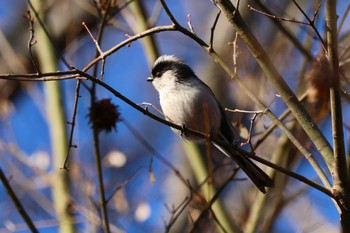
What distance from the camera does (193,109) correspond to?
330cm

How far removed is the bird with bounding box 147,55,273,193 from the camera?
3.22 metres

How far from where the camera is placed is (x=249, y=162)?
3.13 meters

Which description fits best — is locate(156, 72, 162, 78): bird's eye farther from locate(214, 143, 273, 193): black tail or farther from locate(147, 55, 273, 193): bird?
locate(214, 143, 273, 193): black tail

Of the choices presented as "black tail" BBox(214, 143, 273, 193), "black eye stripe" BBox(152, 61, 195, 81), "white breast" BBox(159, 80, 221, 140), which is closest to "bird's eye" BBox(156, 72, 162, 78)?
"black eye stripe" BBox(152, 61, 195, 81)

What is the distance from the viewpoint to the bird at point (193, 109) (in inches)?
127

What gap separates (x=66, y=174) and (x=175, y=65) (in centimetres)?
99

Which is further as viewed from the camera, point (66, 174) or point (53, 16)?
point (53, 16)

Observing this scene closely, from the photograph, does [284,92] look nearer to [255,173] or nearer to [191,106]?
[255,173]

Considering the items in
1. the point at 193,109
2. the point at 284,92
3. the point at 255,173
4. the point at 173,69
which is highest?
the point at 173,69

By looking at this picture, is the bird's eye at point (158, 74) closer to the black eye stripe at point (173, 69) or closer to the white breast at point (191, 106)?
the black eye stripe at point (173, 69)

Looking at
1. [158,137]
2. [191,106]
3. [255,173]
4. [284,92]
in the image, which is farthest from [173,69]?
[158,137]

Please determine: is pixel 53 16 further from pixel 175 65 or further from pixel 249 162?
pixel 249 162

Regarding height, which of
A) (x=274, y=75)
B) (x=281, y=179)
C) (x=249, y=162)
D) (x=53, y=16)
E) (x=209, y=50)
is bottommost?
(x=281, y=179)

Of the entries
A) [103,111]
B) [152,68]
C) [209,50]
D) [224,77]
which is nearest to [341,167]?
[209,50]
